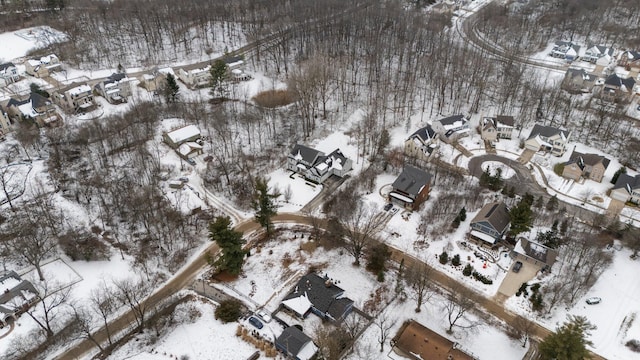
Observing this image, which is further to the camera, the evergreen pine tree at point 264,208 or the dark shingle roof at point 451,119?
the dark shingle roof at point 451,119

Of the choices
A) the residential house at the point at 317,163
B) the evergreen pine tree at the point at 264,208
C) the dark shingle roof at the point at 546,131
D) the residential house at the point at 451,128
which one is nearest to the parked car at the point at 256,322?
the evergreen pine tree at the point at 264,208

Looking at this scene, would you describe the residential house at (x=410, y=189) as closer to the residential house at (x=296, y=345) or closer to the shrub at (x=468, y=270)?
the shrub at (x=468, y=270)

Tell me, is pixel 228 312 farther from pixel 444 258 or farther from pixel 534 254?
pixel 534 254

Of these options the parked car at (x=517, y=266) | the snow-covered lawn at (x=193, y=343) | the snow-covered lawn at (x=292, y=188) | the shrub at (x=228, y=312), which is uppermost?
the snow-covered lawn at (x=292, y=188)

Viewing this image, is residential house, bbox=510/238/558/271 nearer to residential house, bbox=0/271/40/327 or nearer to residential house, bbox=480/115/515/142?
residential house, bbox=480/115/515/142

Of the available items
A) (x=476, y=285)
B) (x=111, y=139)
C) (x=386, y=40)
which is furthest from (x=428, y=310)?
(x=386, y=40)

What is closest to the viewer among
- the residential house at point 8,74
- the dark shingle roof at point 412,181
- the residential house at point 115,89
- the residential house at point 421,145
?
the dark shingle roof at point 412,181

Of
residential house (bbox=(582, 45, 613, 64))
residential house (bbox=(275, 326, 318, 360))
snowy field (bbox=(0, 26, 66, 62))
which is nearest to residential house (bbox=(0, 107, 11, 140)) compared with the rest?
snowy field (bbox=(0, 26, 66, 62))

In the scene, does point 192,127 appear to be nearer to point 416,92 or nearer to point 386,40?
point 416,92

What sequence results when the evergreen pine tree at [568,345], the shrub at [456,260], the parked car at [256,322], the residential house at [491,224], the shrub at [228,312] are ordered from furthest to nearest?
the residential house at [491,224], the shrub at [456,260], the shrub at [228,312], the parked car at [256,322], the evergreen pine tree at [568,345]
